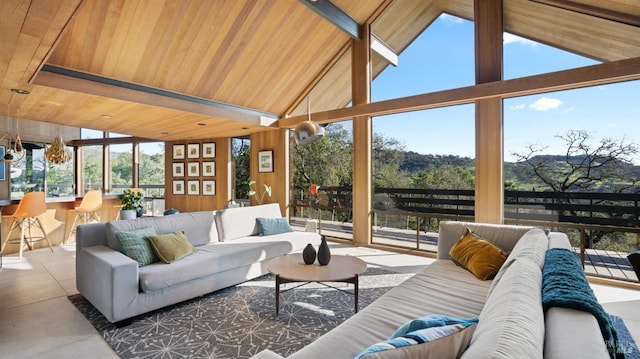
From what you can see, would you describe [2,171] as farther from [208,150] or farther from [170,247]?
[170,247]

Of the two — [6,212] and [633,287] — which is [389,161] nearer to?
[633,287]

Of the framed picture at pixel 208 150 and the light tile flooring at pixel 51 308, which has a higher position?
the framed picture at pixel 208 150

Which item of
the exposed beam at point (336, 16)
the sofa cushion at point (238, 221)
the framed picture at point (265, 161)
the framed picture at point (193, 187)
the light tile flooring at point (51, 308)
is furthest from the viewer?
the framed picture at point (193, 187)

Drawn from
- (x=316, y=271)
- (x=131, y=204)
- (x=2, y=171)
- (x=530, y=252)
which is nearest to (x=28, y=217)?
(x=131, y=204)

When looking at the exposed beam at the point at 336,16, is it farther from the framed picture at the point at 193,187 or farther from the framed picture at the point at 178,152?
the framed picture at the point at 178,152

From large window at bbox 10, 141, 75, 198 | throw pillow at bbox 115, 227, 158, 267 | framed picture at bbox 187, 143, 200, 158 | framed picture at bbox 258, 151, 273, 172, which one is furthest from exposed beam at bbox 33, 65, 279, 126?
large window at bbox 10, 141, 75, 198

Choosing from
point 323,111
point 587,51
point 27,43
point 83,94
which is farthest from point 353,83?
point 27,43

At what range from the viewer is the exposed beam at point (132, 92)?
369 cm

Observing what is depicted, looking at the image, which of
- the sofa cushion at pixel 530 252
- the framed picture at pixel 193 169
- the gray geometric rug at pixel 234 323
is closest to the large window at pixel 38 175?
the framed picture at pixel 193 169

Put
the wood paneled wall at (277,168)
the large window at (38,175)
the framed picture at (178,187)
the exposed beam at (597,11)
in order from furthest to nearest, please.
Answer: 1. the framed picture at (178,187)
2. the large window at (38,175)
3. the wood paneled wall at (277,168)
4. the exposed beam at (597,11)

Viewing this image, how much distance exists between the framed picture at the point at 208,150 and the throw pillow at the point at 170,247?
469 centimetres

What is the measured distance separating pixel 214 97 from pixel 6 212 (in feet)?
13.0

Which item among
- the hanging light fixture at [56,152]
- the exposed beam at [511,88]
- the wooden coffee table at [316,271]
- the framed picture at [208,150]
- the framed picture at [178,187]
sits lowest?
the wooden coffee table at [316,271]

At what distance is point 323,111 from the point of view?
6105 millimetres
